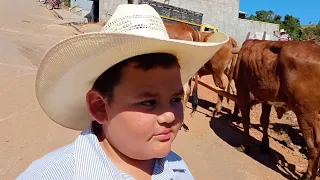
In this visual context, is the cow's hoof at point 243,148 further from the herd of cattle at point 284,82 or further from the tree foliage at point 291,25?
the tree foliage at point 291,25

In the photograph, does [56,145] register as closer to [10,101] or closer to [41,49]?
[10,101]

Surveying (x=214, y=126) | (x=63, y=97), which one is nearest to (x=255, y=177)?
(x=214, y=126)

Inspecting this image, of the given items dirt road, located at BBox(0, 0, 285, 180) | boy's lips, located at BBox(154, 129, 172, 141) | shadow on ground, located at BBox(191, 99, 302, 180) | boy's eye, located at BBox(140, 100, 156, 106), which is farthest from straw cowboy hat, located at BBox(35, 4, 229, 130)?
shadow on ground, located at BBox(191, 99, 302, 180)

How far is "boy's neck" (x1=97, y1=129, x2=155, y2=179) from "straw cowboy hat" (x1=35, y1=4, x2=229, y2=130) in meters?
0.24

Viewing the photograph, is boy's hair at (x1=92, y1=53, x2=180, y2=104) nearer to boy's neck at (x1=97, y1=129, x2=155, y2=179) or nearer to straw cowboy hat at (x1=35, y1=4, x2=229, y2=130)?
straw cowboy hat at (x1=35, y1=4, x2=229, y2=130)

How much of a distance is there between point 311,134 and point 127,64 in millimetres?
4089

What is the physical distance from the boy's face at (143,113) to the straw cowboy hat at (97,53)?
91mm

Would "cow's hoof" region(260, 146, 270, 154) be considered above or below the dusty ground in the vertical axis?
above

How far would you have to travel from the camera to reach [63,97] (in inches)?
60.5

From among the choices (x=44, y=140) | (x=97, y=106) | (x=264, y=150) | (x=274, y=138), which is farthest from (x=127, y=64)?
(x=274, y=138)

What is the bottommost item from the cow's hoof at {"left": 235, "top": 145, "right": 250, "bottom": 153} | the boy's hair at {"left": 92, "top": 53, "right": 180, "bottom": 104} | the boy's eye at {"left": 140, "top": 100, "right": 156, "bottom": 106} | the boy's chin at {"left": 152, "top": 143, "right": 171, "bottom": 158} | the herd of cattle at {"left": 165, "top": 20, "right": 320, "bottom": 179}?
the cow's hoof at {"left": 235, "top": 145, "right": 250, "bottom": 153}

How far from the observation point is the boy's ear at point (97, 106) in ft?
4.50

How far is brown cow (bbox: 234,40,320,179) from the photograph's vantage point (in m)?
4.76

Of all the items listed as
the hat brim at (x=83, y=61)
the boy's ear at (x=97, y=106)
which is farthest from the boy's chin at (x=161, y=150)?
the hat brim at (x=83, y=61)
